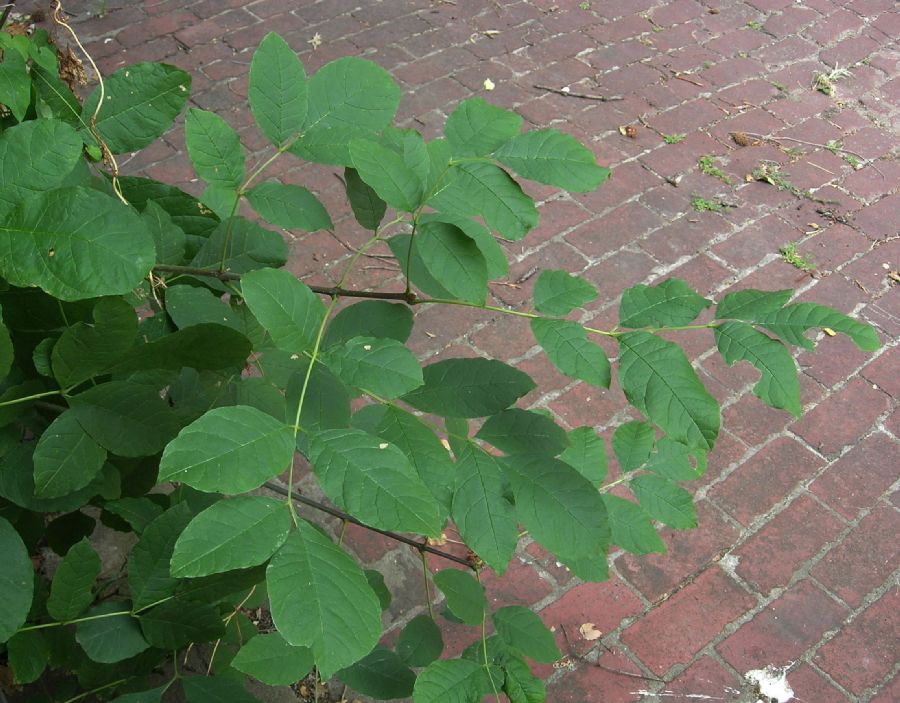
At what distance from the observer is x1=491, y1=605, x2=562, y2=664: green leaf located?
4.78 feet

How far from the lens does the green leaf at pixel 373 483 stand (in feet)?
2.79

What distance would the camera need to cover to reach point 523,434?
1140mm

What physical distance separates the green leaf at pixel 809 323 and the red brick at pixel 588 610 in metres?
1.77

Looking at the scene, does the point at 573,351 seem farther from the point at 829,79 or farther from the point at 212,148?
the point at 829,79

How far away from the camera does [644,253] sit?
3820 mm

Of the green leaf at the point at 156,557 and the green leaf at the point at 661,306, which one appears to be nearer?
the green leaf at the point at 661,306

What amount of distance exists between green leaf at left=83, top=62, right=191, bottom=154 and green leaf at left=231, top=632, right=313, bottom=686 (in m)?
0.73

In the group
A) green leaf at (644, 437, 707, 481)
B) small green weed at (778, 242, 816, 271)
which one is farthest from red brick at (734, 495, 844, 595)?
green leaf at (644, 437, 707, 481)

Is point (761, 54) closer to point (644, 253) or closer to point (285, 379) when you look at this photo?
point (644, 253)

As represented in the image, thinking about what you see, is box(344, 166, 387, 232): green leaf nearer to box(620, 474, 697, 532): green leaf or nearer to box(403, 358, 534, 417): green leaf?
box(403, 358, 534, 417): green leaf

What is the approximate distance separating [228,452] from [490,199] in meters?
0.42

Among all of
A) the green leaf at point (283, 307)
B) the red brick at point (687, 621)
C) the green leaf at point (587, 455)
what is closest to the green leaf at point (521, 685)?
the green leaf at point (587, 455)

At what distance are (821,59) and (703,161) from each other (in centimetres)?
127

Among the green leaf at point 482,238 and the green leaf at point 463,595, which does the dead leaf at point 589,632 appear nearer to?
the green leaf at point 463,595
